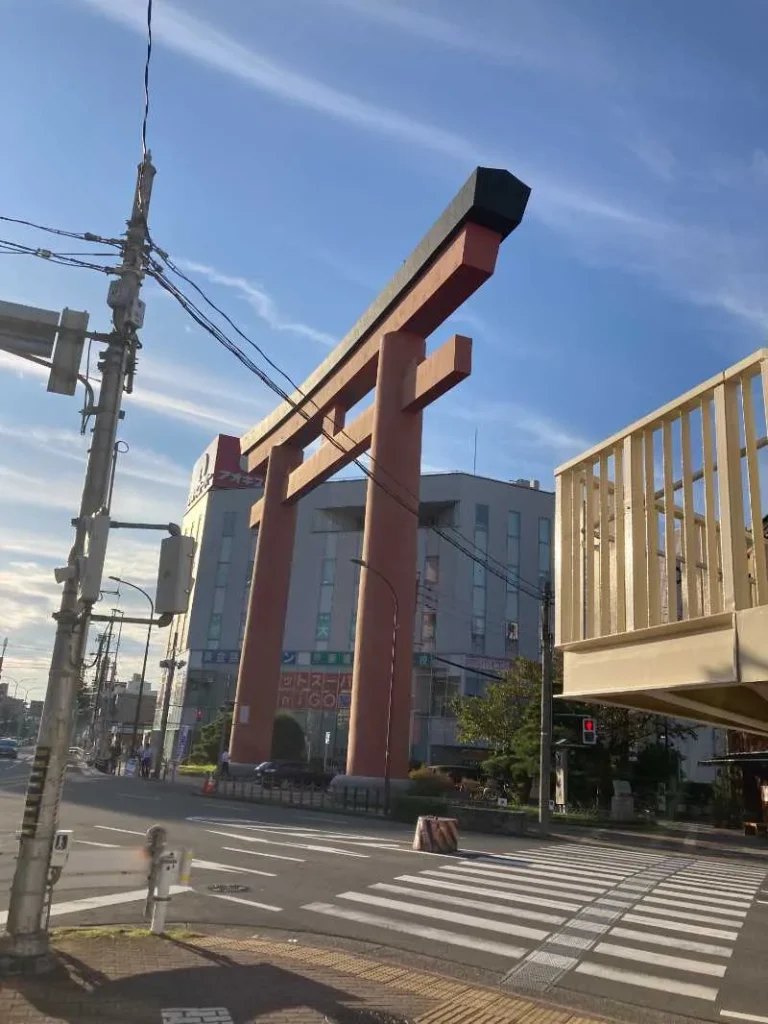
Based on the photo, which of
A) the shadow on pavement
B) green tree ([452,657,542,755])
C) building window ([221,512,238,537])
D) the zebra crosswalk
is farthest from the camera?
building window ([221,512,238,537])

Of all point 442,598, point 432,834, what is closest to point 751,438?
point 432,834

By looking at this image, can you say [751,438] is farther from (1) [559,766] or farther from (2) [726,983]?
(1) [559,766]

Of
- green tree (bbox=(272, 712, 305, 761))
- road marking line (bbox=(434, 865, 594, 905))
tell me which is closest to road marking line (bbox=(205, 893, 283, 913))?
road marking line (bbox=(434, 865, 594, 905))

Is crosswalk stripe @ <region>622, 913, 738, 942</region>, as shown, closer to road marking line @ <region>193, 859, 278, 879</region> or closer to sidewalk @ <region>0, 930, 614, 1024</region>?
sidewalk @ <region>0, 930, 614, 1024</region>

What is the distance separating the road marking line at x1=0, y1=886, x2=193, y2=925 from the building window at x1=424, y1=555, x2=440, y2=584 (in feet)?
172

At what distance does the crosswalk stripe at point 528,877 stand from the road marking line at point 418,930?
427 cm

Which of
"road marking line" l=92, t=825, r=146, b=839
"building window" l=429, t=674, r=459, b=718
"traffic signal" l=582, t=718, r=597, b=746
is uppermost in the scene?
"building window" l=429, t=674, r=459, b=718

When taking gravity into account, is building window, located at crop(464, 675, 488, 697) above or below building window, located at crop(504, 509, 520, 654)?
below

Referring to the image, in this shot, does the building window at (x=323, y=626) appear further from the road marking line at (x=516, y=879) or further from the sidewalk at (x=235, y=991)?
the sidewalk at (x=235, y=991)

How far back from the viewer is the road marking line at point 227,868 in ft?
41.4

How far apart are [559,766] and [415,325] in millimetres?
19163

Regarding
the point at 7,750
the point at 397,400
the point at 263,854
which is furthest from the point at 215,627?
the point at 263,854

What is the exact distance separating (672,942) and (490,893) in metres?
3.27

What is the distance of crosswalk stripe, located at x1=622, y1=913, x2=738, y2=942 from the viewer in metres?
9.60
